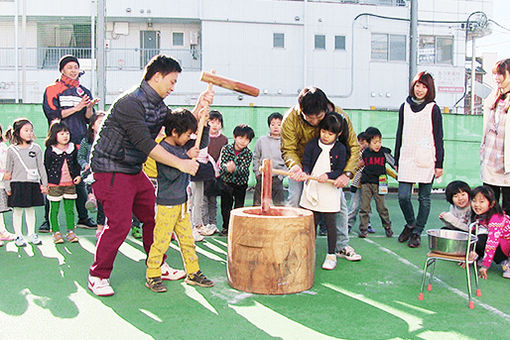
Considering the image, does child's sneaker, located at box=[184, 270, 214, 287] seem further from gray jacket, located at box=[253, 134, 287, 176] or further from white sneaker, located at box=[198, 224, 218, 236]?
gray jacket, located at box=[253, 134, 287, 176]

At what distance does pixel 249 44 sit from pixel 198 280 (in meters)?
16.9

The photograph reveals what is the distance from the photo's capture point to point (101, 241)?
355 cm

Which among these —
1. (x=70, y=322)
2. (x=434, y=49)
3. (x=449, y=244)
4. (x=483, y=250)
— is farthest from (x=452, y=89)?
(x=70, y=322)

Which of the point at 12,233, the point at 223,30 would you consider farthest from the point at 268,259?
the point at 223,30

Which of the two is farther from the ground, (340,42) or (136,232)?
(340,42)

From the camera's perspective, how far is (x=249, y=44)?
19531 millimetres

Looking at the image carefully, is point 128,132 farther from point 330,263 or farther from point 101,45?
point 101,45

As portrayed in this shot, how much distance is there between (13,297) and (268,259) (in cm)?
195

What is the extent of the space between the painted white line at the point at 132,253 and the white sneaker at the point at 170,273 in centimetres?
61

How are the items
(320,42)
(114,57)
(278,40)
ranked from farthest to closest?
(320,42) < (114,57) < (278,40)

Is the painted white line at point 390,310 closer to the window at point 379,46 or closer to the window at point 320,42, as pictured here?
the window at point 320,42

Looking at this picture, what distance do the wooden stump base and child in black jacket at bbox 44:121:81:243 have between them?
2534 mm

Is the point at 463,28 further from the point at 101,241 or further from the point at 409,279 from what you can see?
the point at 101,241

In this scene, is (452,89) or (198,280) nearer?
(198,280)
